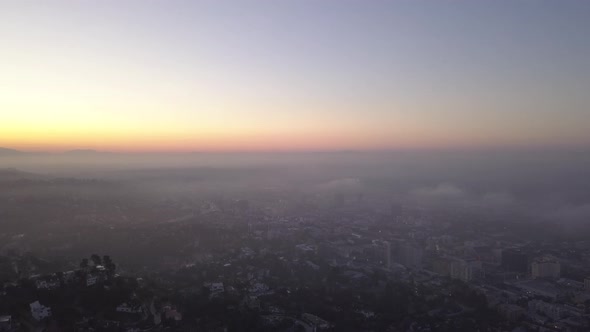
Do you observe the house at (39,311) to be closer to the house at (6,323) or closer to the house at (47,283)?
the house at (6,323)

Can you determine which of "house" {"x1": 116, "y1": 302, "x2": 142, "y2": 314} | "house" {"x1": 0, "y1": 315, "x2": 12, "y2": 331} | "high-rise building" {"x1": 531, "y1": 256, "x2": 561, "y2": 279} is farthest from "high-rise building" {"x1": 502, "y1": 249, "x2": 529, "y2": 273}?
"house" {"x1": 0, "y1": 315, "x2": 12, "y2": 331}

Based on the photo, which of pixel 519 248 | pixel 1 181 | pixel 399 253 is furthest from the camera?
pixel 1 181

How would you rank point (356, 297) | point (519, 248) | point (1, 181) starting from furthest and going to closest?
point (1, 181)
point (519, 248)
point (356, 297)

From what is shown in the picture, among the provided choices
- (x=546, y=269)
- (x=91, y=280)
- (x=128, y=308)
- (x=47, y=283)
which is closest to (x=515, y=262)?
(x=546, y=269)

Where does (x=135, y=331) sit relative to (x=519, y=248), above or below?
above

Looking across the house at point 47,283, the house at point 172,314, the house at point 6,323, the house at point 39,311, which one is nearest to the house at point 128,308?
the house at point 172,314

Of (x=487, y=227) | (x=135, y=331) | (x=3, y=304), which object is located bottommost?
(x=487, y=227)

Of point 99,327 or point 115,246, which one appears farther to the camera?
point 115,246

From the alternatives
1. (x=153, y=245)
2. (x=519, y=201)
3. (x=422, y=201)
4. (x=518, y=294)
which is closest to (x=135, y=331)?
(x=153, y=245)

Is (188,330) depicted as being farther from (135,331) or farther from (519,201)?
(519,201)
